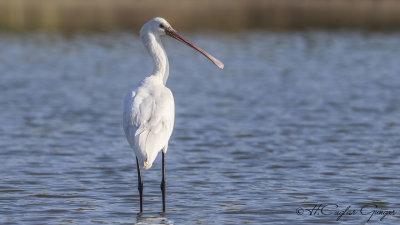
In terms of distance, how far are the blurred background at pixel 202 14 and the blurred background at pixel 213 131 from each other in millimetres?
5678

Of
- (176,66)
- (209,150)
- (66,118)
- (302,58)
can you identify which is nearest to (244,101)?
(66,118)

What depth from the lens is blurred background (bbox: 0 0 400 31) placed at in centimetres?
4312

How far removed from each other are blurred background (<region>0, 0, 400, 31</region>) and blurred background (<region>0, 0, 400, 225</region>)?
5678mm

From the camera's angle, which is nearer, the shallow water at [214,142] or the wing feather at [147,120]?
the wing feather at [147,120]

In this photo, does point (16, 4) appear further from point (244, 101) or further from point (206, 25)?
point (244, 101)

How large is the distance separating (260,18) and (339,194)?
38.7 meters

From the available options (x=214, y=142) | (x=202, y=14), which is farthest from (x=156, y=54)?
(x=202, y=14)

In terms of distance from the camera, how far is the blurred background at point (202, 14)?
4312 centimetres

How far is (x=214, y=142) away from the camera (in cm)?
1442
